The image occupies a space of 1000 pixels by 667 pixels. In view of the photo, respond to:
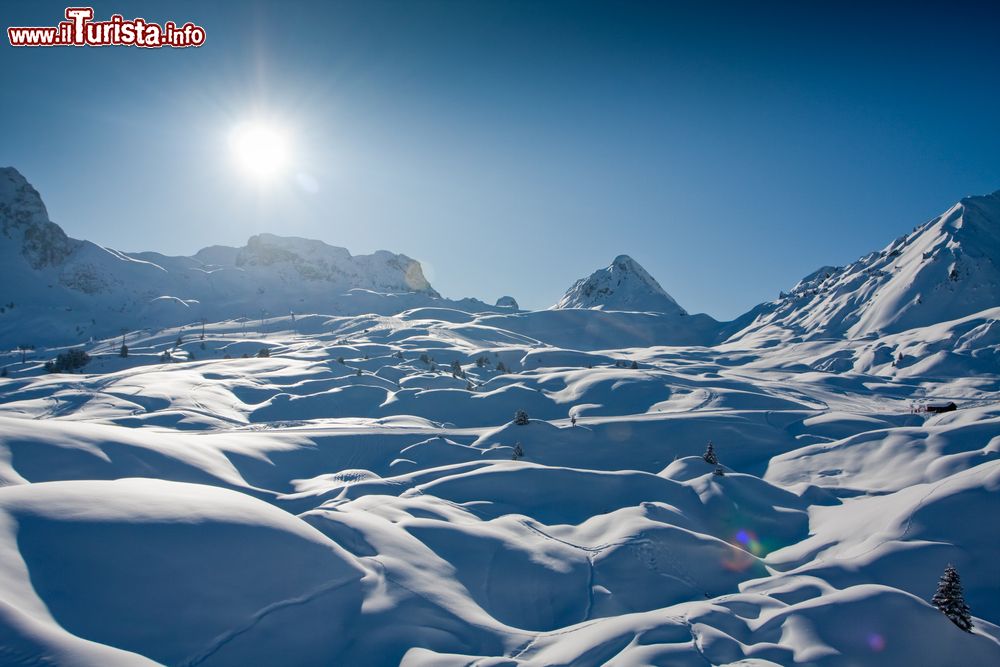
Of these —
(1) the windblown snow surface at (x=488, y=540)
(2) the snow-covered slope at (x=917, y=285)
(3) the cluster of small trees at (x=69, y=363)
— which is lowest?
(1) the windblown snow surface at (x=488, y=540)

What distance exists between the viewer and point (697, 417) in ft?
141

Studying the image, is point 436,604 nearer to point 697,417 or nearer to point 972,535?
point 972,535

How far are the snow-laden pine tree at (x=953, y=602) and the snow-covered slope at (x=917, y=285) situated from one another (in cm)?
13493

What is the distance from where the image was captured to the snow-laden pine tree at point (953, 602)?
453 inches

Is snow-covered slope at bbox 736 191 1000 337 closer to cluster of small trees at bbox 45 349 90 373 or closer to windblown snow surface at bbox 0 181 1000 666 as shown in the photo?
windblown snow surface at bbox 0 181 1000 666

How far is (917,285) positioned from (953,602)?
154 m

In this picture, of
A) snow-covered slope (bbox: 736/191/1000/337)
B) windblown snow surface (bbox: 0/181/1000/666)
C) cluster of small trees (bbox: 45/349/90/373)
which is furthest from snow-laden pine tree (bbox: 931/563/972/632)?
snow-covered slope (bbox: 736/191/1000/337)

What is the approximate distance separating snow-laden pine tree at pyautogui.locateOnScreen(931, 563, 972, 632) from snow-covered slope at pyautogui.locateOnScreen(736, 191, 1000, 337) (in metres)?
135

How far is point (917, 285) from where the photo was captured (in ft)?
422

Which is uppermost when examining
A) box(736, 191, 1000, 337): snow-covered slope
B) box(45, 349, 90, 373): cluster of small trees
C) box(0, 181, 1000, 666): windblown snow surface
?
box(736, 191, 1000, 337): snow-covered slope

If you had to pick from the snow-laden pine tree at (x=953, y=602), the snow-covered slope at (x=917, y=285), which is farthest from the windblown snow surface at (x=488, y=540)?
the snow-covered slope at (x=917, y=285)

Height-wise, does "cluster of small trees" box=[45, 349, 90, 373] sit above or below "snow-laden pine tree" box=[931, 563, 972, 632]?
above

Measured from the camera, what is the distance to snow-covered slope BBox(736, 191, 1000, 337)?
397ft

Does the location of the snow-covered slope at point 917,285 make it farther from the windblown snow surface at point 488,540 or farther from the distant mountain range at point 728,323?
the windblown snow surface at point 488,540
